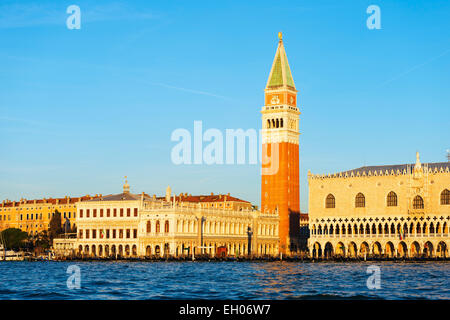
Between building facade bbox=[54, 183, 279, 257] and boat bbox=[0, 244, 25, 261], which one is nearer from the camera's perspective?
building facade bbox=[54, 183, 279, 257]

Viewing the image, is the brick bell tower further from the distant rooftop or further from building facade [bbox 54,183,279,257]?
the distant rooftop

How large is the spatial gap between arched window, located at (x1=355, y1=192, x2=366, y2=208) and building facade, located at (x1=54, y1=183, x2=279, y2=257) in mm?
15763

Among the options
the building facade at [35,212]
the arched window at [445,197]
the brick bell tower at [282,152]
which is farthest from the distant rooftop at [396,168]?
the building facade at [35,212]

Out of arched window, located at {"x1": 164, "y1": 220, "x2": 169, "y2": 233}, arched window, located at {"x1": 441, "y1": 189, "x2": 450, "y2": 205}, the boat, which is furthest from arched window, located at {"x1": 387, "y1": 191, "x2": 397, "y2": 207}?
the boat

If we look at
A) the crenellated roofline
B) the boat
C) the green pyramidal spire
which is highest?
the green pyramidal spire

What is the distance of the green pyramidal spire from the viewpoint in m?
116

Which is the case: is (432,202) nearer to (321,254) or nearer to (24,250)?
(321,254)

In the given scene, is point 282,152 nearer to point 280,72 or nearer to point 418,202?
point 280,72

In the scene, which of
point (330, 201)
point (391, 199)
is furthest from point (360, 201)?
point (330, 201)

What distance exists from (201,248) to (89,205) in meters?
18.1

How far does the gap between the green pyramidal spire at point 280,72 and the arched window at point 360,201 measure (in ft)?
79.9

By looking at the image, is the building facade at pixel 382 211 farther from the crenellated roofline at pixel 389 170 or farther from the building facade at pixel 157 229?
the building facade at pixel 157 229

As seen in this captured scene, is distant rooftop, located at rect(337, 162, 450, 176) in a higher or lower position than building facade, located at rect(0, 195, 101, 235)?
higher
